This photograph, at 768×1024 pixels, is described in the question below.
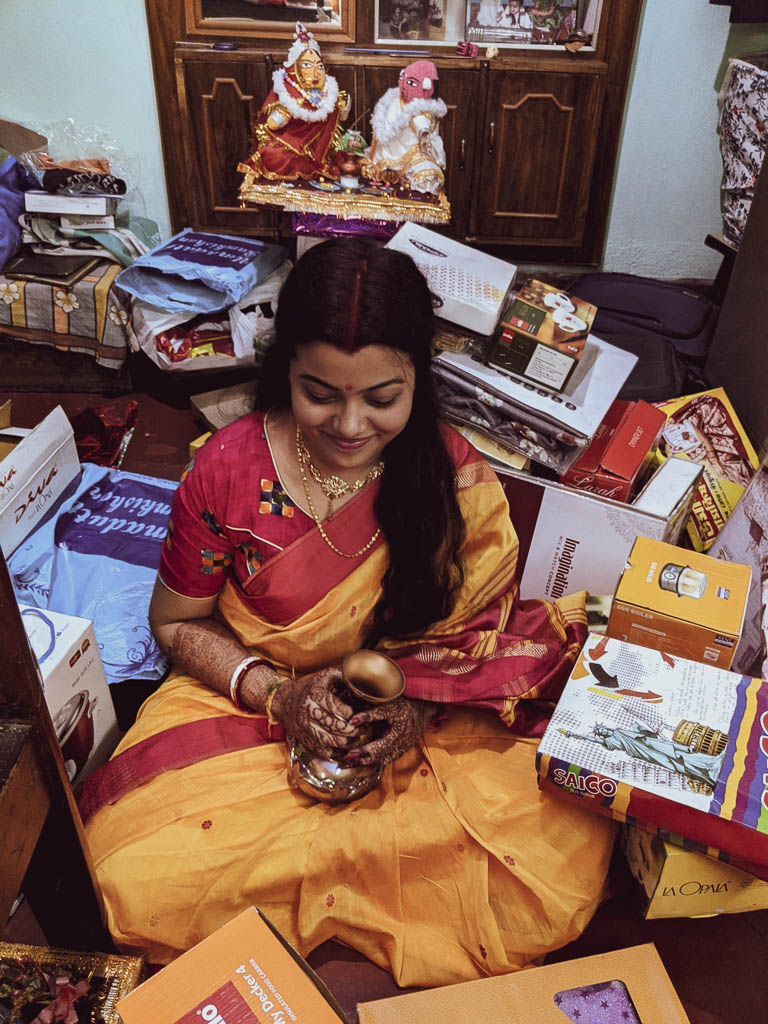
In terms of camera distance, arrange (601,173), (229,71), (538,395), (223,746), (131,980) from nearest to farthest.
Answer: (131,980) < (223,746) < (538,395) < (229,71) < (601,173)

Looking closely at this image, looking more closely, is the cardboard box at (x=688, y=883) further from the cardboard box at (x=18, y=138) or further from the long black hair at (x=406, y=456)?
the cardboard box at (x=18, y=138)

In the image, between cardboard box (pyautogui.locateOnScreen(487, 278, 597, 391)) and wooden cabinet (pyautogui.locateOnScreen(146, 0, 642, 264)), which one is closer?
cardboard box (pyautogui.locateOnScreen(487, 278, 597, 391))

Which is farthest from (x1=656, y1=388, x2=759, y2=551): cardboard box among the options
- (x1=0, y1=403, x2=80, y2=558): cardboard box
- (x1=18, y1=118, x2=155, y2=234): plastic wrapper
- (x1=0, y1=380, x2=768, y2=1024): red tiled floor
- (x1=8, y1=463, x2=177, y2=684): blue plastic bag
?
(x1=18, y1=118, x2=155, y2=234): plastic wrapper

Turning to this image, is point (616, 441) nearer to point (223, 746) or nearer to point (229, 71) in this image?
point (223, 746)

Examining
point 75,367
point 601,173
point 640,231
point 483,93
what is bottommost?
point 75,367

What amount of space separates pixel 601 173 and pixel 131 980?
11.7ft

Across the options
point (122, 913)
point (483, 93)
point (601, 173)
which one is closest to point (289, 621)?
point (122, 913)

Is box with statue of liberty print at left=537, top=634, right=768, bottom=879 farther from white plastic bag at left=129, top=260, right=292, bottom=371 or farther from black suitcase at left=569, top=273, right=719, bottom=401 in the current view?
white plastic bag at left=129, top=260, right=292, bottom=371

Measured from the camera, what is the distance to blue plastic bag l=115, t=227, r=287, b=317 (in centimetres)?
288

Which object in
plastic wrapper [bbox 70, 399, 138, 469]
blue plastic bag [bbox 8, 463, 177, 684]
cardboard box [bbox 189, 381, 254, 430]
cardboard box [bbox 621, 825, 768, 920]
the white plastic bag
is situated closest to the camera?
cardboard box [bbox 621, 825, 768, 920]

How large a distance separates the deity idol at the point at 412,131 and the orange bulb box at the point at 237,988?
2820 mm

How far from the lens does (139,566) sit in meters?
2.07

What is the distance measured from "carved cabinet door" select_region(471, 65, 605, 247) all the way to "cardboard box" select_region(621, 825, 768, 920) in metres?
2.93

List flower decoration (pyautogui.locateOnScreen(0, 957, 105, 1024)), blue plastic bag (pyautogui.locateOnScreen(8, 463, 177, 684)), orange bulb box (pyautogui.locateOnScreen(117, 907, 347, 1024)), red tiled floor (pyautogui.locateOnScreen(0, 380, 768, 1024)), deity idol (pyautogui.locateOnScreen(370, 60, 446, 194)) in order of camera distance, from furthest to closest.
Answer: deity idol (pyautogui.locateOnScreen(370, 60, 446, 194)), blue plastic bag (pyautogui.locateOnScreen(8, 463, 177, 684)), red tiled floor (pyautogui.locateOnScreen(0, 380, 768, 1024)), flower decoration (pyautogui.locateOnScreen(0, 957, 105, 1024)), orange bulb box (pyautogui.locateOnScreen(117, 907, 347, 1024))
